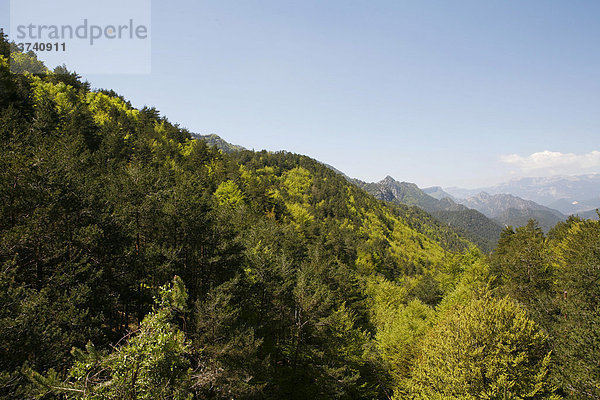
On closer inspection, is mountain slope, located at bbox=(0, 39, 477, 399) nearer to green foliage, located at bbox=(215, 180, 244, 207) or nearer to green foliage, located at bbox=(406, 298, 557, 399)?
green foliage, located at bbox=(406, 298, 557, 399)

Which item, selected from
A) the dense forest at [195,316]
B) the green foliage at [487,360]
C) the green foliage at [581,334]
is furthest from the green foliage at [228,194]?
the green foliage at [581,334]

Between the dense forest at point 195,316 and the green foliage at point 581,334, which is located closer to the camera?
the dense forest at point 195,316

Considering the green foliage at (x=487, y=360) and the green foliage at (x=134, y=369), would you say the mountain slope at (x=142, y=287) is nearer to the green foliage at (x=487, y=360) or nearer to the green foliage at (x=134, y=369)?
the green foliage at (x=134, y=369)

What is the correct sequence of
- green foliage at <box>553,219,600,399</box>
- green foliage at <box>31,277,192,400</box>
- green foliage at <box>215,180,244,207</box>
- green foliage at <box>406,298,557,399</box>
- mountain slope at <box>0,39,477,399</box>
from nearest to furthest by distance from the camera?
1. green foliage at <box>31,277,192,400</box>
2. mountain slope at <box>0,39,477,399</box>
3. green foliage at <box>553,219,600,399</box>
4. green foliage at <box>406,298,557,399</box>
5. green foliage at <box>215,180,244,207</box>

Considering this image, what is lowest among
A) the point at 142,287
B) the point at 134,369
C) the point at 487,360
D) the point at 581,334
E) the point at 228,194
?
the point at 487,360

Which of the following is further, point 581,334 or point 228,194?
point 228,194

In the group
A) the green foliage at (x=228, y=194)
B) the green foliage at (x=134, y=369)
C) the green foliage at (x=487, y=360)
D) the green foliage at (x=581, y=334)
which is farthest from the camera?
the green foliage at (x=228, y=194)

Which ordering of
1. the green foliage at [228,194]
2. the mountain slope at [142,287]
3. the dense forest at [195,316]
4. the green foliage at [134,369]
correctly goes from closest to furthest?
1. the green foliage at [134,369]
2. the dense forest at [195,316]
3. the mountain slope at [142,287]
4. the green foliage at [228,194]

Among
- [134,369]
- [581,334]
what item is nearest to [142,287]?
[134,369]

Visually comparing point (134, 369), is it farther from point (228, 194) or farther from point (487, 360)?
point (228, 194)

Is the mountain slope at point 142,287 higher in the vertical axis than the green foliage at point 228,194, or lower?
lower

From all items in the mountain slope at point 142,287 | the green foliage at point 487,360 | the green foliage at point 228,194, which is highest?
the green foliage at point 228,194

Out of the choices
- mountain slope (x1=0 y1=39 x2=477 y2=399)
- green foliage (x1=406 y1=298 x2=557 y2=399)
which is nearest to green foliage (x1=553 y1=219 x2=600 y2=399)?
green foliage (x1=406 y1=298 x2=557 y2=399)

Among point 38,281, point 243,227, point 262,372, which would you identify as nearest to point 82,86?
point 243,227
